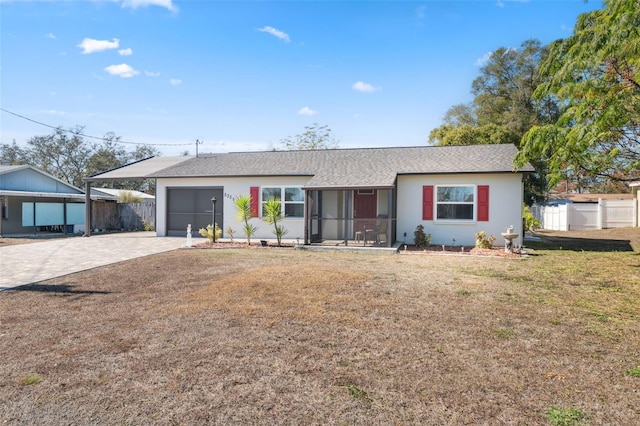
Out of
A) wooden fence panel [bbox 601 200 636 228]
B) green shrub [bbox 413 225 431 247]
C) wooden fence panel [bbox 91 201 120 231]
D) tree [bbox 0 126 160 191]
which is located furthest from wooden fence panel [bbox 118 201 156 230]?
wooden fence panel [bbox 601 200 636 228]

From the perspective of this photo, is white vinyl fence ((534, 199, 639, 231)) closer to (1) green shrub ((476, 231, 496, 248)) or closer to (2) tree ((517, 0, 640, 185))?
(1) green shrub ((476, 231, 496, 248))

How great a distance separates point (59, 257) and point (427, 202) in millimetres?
12456

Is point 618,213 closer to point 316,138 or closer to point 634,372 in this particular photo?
point 634,372

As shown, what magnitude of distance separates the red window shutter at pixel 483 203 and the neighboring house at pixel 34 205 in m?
20.0

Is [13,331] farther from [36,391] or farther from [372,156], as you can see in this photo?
[372,156]

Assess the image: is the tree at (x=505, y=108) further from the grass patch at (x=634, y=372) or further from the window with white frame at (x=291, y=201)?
the grass patch at (x=634, y=372)

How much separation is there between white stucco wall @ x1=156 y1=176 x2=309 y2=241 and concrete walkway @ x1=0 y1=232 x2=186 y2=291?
7.22 feet

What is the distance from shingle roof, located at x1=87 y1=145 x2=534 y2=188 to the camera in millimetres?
14414

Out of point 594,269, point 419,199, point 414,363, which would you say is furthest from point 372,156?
point 414,363

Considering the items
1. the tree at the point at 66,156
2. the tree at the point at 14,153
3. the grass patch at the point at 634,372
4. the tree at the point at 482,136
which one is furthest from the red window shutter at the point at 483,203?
the tree at the point at 14,153

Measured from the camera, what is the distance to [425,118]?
101ft

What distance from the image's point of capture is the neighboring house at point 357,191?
46.6ft

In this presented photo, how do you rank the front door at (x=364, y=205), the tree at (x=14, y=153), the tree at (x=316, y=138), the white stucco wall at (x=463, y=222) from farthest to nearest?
the tree at (x=316, y=138)
the tree at (x=14, y=153)
the front door at (x=364, y=205)
the white stucco wall at (x=463, y=222)

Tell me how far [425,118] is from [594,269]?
22.9m
